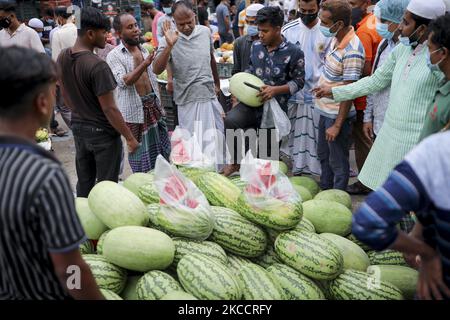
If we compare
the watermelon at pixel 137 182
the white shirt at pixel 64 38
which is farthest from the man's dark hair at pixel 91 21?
the white shirt at pixel 64 38

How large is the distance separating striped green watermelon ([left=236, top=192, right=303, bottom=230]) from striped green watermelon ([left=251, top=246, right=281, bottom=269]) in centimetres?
17

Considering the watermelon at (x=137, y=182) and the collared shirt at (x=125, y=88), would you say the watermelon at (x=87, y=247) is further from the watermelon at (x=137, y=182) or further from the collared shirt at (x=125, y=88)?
the collared shirt at (x=125, y=88)

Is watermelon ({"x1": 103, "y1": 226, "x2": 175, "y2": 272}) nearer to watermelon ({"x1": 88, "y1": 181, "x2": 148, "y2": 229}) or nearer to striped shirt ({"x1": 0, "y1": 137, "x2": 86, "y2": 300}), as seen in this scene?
watermelon ({"x1": 88, "y1": 181, "x2": 148, "y2": 229})

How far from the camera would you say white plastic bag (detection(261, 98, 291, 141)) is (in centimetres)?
480

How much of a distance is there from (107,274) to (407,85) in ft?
7.32

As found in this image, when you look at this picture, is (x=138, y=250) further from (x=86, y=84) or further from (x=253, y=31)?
(x=253, y=31)

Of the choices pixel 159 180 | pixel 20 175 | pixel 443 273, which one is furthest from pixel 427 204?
pixel 159 180

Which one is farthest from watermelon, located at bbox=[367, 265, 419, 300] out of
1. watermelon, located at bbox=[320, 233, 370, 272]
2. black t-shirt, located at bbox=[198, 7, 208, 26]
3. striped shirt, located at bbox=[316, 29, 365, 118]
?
black t-shirt, located at bbox=[198, 7, 208, 26]

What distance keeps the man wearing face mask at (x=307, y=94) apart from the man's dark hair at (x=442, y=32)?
105 inches

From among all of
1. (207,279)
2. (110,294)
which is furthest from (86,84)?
(207,279)

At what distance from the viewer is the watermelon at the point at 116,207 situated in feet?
9.10

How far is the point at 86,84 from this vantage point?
3.87 meters

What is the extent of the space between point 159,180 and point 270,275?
860 millimetres
